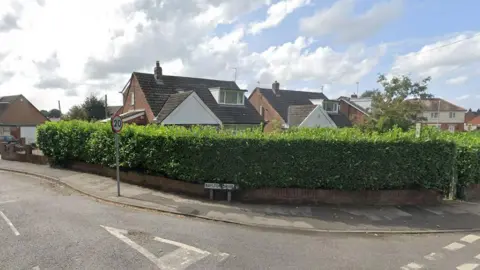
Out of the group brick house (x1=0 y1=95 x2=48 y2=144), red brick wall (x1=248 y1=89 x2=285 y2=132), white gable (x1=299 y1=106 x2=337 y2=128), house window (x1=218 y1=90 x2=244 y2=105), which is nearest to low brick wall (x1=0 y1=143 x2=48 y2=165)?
house window (x1=218 y1=90 x2=244 y2=105)

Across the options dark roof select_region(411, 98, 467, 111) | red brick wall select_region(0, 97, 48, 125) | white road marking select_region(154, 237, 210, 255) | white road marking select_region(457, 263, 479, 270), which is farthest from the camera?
dark roof select_region(411, 98, 467, 111)

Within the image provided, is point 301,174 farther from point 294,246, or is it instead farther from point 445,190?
point 445,190

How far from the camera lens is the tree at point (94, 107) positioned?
1627 inches

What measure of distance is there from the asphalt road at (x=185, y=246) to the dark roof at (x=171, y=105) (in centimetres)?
1332

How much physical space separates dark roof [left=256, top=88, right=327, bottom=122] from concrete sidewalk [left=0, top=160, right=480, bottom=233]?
24.4m

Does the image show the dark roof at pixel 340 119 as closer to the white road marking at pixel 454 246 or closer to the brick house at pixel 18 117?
the white road marking at pixel 454 246

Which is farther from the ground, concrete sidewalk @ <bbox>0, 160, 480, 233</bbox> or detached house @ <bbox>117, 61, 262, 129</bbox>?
detached house @ <bbox>117, 61, 262, 129</bbox>

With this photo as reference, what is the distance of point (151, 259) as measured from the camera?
16.3 feet

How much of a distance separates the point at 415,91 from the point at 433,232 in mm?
36275

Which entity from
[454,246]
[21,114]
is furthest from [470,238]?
[21,114]

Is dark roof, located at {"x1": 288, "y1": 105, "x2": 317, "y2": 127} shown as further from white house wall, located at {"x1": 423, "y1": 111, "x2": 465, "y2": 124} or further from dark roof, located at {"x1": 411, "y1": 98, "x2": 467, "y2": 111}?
dark roof, located at {"x1": 411, "y1": 98, "x2": 467, "y2": 111}

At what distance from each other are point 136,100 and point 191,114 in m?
5.54

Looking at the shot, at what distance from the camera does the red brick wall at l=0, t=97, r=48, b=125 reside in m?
40.8

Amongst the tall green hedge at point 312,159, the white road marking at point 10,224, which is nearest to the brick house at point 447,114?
the tall green hedge at point 312,159
